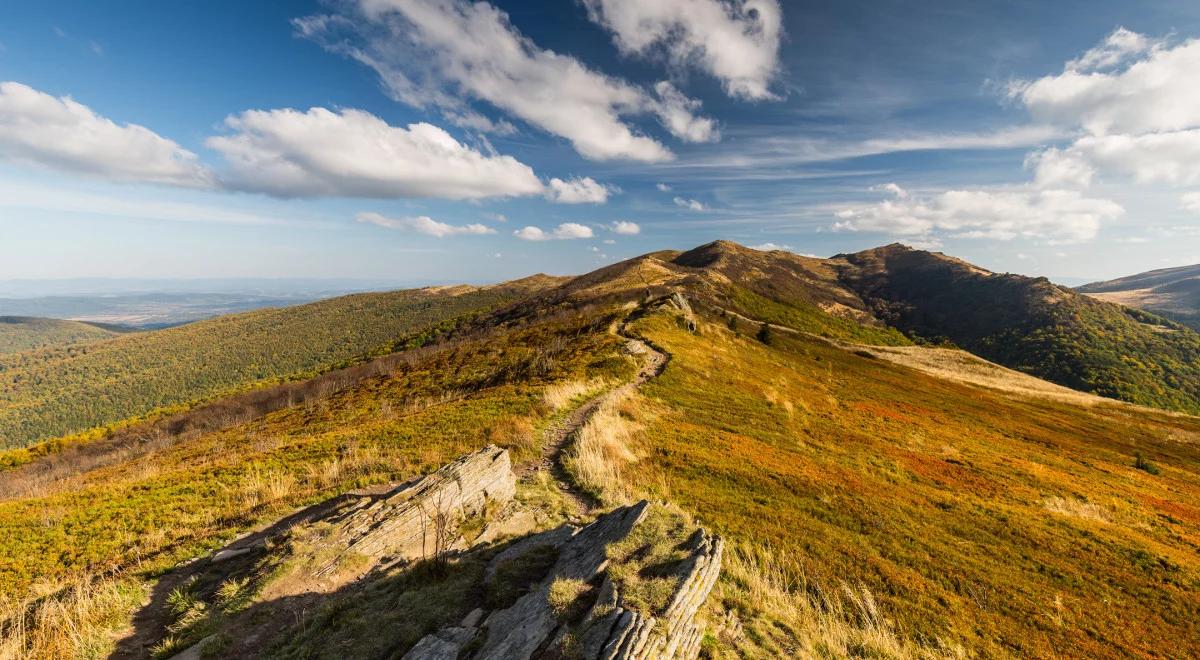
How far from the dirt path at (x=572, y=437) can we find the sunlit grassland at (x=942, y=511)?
2200mm

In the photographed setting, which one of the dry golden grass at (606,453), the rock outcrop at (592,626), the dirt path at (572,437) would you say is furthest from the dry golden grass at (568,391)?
the rock outcrop at (592,626)

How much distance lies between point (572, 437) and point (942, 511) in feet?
54.7

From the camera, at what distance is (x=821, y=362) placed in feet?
226

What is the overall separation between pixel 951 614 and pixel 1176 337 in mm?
289118

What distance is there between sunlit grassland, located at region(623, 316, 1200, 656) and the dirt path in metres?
2.20

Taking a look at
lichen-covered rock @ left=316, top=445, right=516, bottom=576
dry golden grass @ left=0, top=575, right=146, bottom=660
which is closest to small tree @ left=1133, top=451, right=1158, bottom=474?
lichen-covered rock @ left=316, top=445, right=516, bottom=576

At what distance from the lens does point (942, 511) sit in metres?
18.0

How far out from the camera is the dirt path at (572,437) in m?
15.9

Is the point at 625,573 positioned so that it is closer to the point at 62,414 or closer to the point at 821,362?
the point at 821,362

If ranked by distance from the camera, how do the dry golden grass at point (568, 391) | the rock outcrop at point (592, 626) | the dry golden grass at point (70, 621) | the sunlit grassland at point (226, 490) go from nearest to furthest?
the rock outcrop at point (592, 626), the dry golden grass at point (70, 621), the sunlit grassland at point (226, 490), the dry golden grass at point (568, 391)

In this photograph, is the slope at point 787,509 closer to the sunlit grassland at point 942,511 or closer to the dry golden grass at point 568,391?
the sunlit grassland at point 942,511

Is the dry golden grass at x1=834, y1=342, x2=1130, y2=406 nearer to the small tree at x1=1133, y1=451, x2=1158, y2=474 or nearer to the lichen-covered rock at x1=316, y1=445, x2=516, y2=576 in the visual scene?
the small tree at x1=1133, y1=451, x2=1158, y2=474

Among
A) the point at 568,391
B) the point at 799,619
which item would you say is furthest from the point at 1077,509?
the point at 568,391

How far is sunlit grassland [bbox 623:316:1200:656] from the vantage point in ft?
37.7
